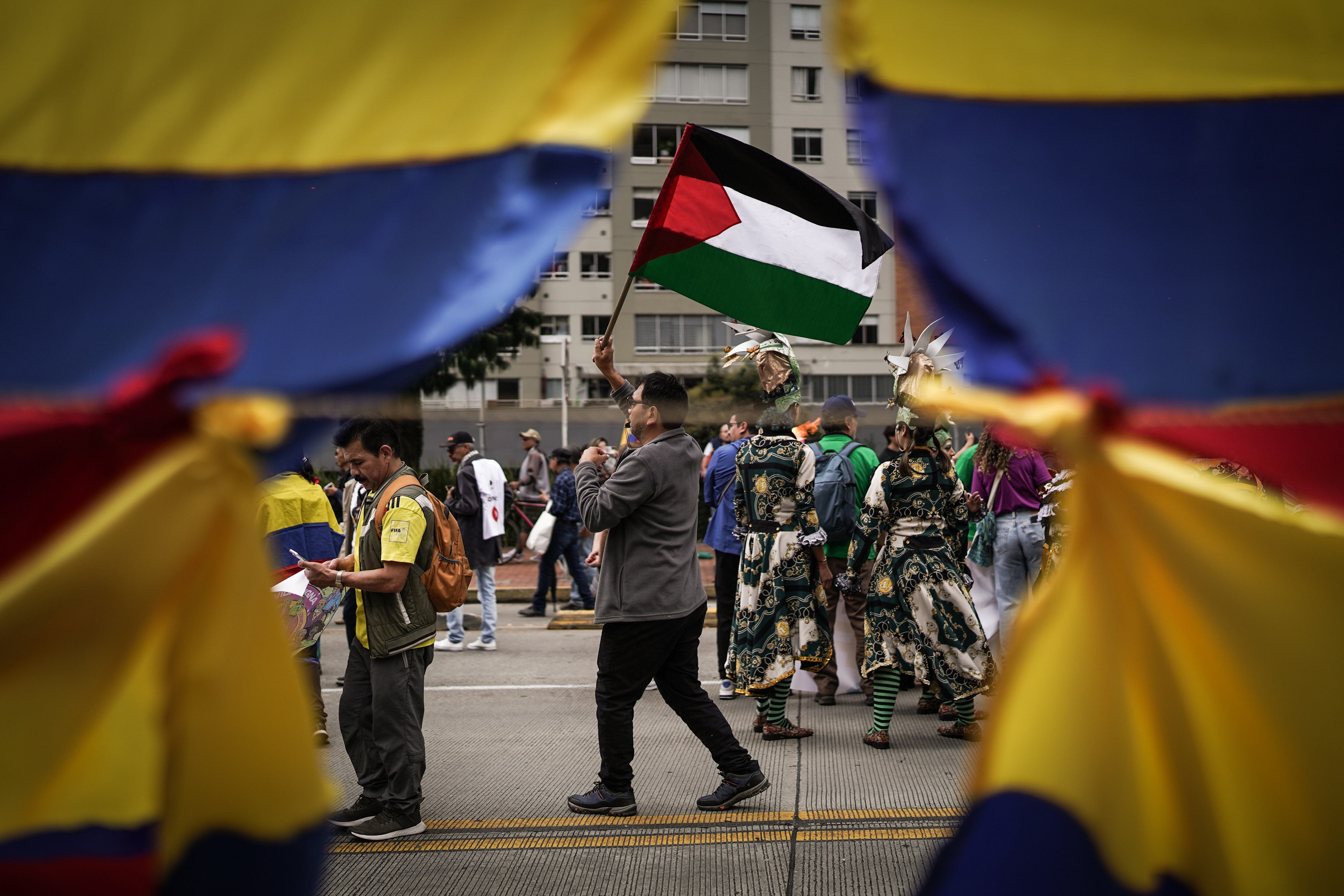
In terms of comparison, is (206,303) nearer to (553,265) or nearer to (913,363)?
(553,265)

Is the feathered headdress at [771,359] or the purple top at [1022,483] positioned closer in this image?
the feathered headdress at [771,359]

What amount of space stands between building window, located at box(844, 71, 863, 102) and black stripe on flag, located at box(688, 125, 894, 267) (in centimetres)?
236

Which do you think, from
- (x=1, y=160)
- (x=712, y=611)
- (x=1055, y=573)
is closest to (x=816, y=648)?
(x=1055, y=573)

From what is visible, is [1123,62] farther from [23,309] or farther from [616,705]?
[616,705]

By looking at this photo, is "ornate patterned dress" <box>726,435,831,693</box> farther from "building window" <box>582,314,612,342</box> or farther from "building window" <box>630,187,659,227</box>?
"building window" <box>582,314,612,342</box>

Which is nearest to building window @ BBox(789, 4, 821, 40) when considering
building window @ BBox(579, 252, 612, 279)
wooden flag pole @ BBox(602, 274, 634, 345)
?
wooden flag pole @ BBox(602, 274, 634, 345)

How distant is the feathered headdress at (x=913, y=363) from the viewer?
16.6 ft

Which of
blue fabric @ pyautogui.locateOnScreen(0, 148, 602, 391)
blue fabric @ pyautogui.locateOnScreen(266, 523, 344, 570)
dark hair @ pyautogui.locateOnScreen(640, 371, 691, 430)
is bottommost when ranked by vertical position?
blue fabric @ pyautogui.locateOnScreen(266, 523, 344, 570)

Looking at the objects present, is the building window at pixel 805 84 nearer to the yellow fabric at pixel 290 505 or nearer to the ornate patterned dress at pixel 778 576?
the ornate patterned dress at pixel 778 576

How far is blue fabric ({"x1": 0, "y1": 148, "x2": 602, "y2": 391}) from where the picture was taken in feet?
5.16

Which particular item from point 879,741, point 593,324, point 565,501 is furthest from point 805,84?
point 593,324

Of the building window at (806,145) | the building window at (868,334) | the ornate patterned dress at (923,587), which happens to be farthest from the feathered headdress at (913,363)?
the building window at (868,334)

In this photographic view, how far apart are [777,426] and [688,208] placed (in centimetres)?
255

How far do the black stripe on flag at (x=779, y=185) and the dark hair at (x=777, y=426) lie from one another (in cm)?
213
